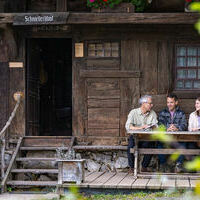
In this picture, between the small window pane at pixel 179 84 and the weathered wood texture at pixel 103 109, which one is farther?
the weathered wood texture at pixel 103 109

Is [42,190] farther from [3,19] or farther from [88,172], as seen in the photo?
[3,19]

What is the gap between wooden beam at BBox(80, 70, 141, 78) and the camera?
27.6 ft

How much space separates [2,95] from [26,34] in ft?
4.24

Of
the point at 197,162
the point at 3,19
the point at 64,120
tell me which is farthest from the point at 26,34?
the point at 197,162

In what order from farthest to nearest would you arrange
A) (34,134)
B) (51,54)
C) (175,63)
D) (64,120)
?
1. (64,120)
2. (51,54)
3. (34,134)
4. (175,63)

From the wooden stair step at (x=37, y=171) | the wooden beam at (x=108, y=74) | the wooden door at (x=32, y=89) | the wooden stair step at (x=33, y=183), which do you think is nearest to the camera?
the wooden stair step at (x=33, y=183)

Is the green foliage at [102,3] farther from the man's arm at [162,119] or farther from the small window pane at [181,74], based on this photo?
the man's arm at [162,119]

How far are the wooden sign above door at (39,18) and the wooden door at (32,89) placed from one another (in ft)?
3.47

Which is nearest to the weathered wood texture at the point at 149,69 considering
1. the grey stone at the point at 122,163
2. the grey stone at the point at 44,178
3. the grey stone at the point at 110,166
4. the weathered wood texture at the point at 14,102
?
the grey stone at the point at 122,163

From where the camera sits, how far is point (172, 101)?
7648mm

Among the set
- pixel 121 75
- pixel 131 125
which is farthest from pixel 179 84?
pixel 131 125

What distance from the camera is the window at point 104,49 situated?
852 centimetres

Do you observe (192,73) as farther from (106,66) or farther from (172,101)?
(106,66)

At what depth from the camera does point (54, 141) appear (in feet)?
28.4
